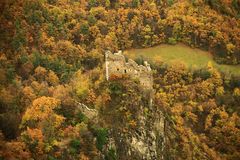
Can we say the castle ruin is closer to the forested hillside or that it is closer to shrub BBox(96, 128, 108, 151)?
the forested hillside

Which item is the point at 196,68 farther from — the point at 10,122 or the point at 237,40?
the point at 10,122

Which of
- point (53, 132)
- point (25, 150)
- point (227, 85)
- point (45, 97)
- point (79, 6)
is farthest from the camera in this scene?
point (79, 6)

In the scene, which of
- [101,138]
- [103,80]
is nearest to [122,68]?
[103,80]

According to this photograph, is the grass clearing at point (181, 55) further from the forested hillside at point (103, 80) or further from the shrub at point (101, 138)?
the shrub at point (101, 138)

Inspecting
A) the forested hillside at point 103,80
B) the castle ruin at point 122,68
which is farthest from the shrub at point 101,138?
the castle ruin at point 122,68

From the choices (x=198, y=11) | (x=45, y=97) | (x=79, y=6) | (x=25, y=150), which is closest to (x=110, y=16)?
(x=79, y=6)

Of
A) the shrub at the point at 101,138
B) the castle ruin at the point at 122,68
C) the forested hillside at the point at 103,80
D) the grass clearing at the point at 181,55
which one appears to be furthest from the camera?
the grass clearing at the point at 181,55
